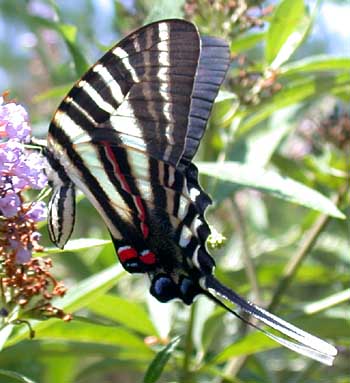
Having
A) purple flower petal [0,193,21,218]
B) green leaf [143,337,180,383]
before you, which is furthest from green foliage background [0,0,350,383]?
purple flower petal [0,193,21,218]

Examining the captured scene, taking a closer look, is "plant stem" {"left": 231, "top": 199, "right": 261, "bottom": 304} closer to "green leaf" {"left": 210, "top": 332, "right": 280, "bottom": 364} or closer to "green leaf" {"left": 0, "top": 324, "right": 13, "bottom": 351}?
"green leaf" {"left": 210, "top": 332, "right": 280, "bottom": 364}

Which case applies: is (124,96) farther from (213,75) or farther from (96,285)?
(96,285)

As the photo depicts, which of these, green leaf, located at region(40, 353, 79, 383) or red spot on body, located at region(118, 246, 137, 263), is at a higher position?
red spot on body, located at region(118, 246, 137, 263)

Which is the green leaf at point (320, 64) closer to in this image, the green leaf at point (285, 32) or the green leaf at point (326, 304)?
the green leaf at point (285, 32)

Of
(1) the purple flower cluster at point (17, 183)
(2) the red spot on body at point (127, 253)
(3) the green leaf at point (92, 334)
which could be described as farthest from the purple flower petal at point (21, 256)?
(3) the green leaf at point (92, 334)

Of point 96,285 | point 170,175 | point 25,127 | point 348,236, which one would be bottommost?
point 348,236

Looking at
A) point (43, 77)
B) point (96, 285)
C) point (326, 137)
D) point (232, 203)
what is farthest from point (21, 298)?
point (43, 77)
